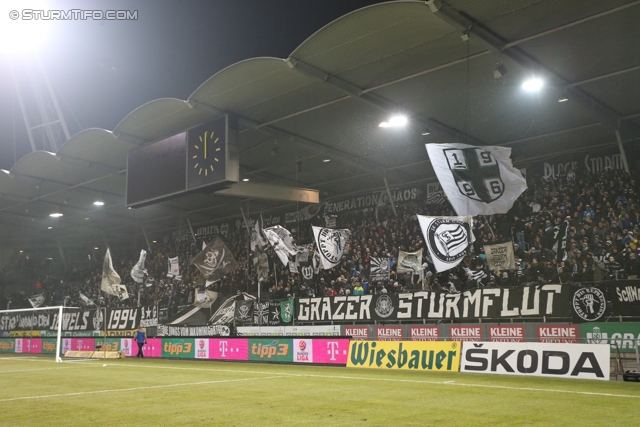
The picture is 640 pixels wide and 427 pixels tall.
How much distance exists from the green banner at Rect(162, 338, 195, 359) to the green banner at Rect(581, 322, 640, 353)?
16.8 meters

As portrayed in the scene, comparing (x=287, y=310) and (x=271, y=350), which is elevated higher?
(x=287, y=310)

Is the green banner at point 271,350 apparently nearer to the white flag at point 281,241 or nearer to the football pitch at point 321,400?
the white flag at point 281,241

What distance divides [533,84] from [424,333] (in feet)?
27.9

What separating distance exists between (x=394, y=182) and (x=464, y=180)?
14618 mm

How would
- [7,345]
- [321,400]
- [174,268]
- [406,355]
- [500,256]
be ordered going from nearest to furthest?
[321,400]
[406,355]
[500,256]
[174,268]
[7,345]

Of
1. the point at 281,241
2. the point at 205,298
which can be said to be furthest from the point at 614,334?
the point at 205,298

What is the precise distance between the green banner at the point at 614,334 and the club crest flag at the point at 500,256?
454cm

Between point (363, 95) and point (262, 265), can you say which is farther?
point (262, 265)

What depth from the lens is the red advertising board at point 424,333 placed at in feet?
62.3

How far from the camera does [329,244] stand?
24125 millimetres

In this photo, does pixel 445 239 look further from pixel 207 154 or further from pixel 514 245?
pixel 207 154

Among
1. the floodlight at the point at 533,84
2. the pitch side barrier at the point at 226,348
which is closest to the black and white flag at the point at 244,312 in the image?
the pitch side barrier at the point at 226,348

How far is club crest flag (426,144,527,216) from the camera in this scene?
15.5 meters

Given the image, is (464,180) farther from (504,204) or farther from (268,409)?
(268,409)
